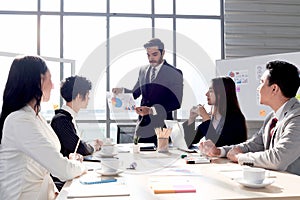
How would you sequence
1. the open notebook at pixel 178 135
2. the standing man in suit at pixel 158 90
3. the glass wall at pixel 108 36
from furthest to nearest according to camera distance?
the glass wall at pixel 108 36 → the standing man in suit at pixel 158 90 → the open notebook at pixel 178 135

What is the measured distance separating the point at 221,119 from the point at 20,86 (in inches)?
55.3

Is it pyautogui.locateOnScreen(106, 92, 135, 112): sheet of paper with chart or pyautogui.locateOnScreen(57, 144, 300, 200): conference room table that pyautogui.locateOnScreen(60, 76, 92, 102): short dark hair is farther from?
pyautogui.locateOnScreen(106, 92, 135, 112): sheet of paper with chart

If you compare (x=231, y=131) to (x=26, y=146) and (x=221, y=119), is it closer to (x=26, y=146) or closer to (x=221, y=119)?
(x=221, y=119)

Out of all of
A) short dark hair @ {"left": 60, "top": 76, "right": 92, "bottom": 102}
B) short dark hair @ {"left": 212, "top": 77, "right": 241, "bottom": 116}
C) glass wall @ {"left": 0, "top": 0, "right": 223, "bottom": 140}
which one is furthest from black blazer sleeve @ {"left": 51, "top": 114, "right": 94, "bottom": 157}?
glass wall @ {"left": 0, "top": 0, "right": 223, "bottom": 140}

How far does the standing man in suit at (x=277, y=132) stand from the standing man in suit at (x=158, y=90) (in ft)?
3.29

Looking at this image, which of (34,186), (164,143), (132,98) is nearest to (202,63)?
(132,98)

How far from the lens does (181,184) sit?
1224 mm

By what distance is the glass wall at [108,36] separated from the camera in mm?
4465

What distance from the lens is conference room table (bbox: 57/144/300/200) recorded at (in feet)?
3.56

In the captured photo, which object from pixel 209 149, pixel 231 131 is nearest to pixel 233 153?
pixel 209 149

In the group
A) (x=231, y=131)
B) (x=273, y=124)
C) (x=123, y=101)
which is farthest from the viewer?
(x=123, y=101)

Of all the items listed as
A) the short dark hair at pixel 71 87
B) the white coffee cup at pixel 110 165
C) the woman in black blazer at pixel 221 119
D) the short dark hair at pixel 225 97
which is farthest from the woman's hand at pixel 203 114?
the white coffee cup at pixel 110 165

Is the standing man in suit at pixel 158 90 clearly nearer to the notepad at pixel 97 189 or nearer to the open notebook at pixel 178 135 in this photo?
the open notebook at pixel 178 135

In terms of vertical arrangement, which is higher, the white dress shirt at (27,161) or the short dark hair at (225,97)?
the short dark hair at (225,97)
